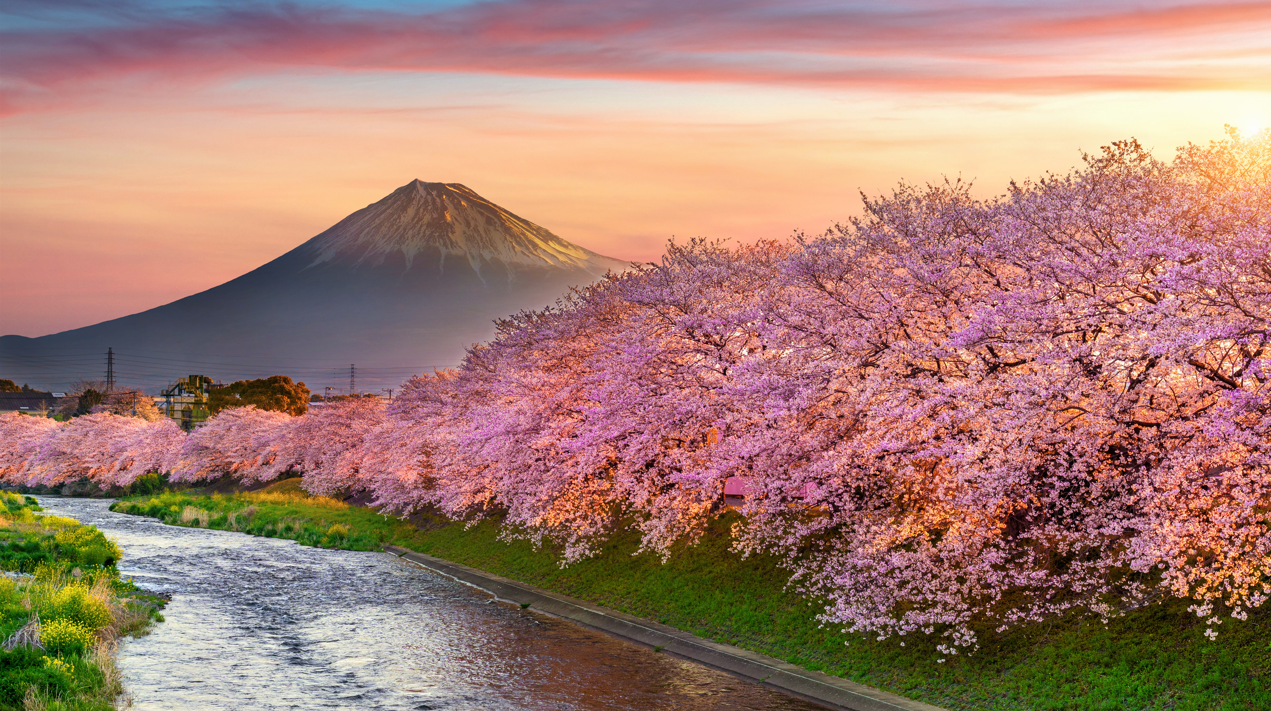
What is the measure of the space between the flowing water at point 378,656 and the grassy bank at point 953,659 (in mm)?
1980

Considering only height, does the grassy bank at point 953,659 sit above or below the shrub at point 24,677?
above

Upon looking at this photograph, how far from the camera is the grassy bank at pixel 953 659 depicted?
647 inches

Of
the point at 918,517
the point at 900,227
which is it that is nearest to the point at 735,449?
the point at 918,517

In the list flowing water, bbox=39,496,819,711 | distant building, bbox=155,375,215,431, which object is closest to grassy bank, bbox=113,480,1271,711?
flowing water, bbox=39,496,819,711

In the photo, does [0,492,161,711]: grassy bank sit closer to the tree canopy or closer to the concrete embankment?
the concrete embankment

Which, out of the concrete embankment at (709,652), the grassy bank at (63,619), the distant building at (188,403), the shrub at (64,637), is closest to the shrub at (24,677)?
the grassy bank at (63,619)

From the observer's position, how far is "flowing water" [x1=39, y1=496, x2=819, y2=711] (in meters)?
21.1

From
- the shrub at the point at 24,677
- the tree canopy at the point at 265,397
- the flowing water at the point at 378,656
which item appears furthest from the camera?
the tree canopy at the point at 265,397

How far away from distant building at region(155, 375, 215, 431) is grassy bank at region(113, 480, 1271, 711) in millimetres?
100258

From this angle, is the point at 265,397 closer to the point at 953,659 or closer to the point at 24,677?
the point at 24,677

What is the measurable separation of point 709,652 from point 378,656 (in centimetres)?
869

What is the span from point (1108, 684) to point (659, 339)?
1737 cm

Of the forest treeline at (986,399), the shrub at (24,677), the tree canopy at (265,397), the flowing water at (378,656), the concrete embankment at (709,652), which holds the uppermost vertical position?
the tree canopy at (265,397)

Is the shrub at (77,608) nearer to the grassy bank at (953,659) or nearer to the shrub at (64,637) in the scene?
the shrub at (64,637)
